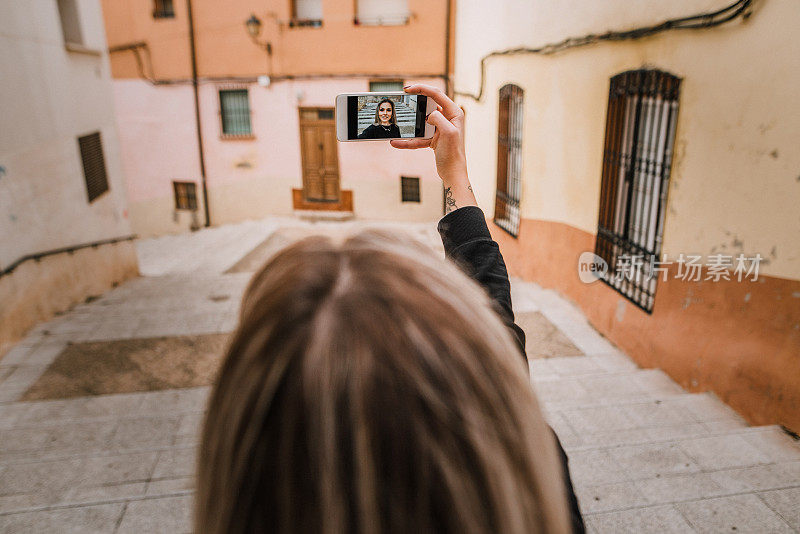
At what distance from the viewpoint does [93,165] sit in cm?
882

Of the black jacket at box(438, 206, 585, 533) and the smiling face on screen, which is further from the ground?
the smiling face on screen

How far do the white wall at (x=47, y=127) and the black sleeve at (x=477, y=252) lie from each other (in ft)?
19.5

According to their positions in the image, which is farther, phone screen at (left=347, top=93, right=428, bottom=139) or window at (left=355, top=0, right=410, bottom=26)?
window at (left=355, top=0, right=410, bottom=26)

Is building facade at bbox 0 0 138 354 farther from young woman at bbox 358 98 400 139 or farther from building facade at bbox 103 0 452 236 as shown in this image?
young woman at bbox 358 98 400 139

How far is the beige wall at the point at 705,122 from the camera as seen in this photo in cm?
321

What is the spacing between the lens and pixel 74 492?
9.09 feet

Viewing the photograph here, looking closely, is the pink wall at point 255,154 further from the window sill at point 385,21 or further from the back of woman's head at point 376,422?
the back of woman's head at point 376,422

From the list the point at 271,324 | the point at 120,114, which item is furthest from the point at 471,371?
the point at 120,114

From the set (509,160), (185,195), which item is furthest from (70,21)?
(509,160)

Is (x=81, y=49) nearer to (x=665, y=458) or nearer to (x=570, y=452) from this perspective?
(x=570, y=452)

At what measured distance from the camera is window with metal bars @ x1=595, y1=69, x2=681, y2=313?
4.66 m

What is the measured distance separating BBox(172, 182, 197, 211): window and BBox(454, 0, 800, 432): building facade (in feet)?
31.4

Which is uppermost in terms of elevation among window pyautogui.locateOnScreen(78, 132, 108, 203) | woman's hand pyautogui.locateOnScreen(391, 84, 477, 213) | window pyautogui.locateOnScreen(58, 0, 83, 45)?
window pyautogui.locateOnScreen(58, 0, 83, 45)

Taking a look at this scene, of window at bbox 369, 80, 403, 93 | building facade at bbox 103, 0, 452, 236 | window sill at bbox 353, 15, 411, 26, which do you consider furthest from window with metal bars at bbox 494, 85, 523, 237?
window sill at bbox 353, 15, 411, 26
